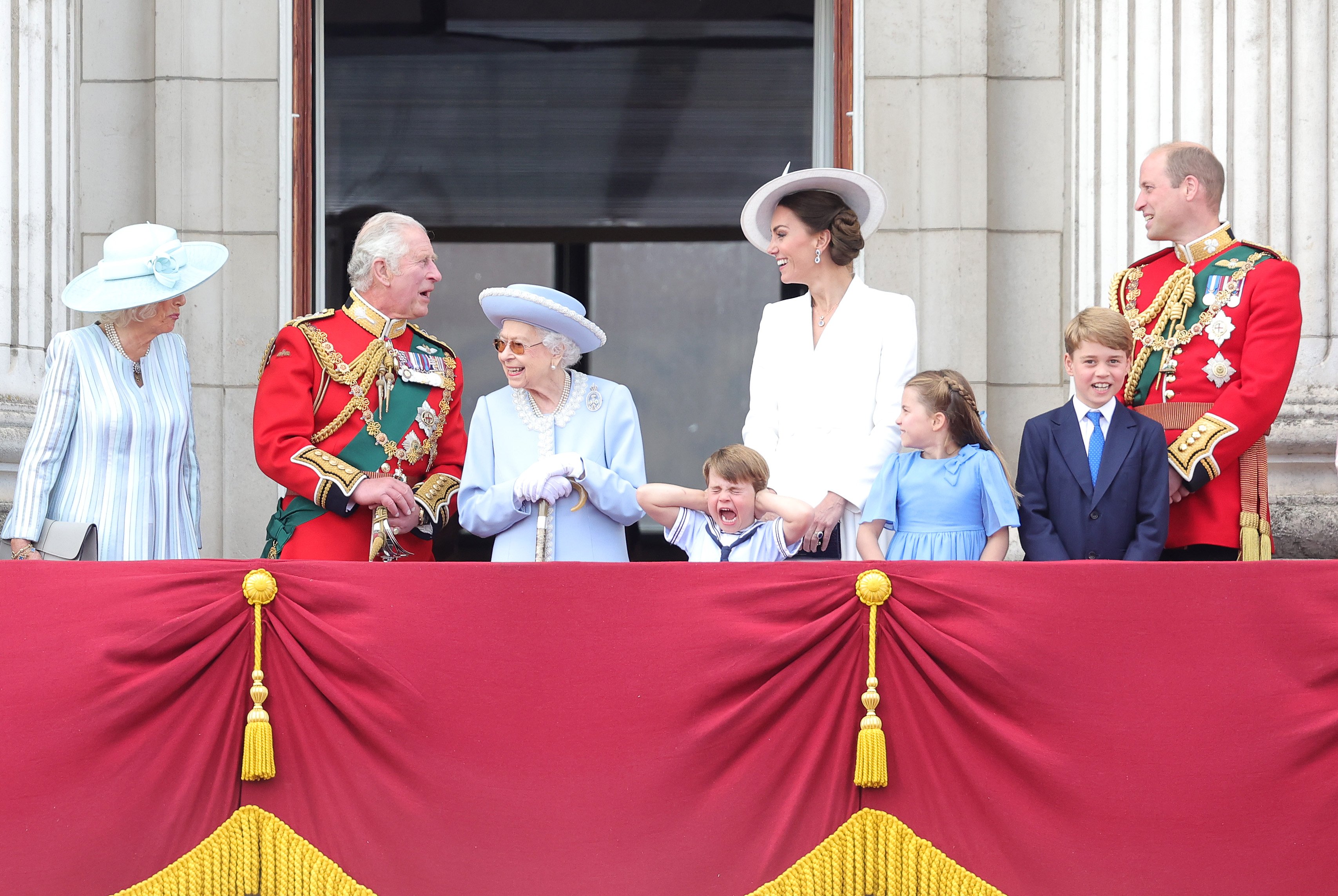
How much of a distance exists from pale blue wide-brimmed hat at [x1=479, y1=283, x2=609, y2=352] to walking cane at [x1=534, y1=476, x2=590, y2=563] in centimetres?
44

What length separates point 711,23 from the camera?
8195 mm

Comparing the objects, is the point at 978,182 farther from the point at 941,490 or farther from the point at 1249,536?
the point at 941,490

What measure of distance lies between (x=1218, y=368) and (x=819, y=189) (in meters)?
1.31

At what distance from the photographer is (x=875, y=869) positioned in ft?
11.1

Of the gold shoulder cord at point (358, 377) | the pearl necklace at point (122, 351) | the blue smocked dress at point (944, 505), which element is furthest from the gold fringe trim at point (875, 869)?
the pearl necklace at point (122, 351)

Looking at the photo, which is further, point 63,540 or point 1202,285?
point 1202,285

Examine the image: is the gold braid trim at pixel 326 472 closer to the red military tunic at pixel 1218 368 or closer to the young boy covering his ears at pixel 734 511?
the young boy covering his ears at pixel 734 511

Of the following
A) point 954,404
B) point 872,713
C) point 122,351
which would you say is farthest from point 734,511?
point 122,351

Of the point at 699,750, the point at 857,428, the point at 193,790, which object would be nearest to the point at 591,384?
the point at 857,428

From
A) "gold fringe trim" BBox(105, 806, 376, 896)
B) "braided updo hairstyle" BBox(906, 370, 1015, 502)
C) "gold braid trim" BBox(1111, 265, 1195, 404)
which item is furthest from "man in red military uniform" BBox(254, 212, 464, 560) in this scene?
"gold braid trim" BBox(1111, 265, 1195, 404)

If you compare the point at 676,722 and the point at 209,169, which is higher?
the point at 209,169

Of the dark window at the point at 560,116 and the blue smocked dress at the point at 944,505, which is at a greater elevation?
the dark window at the point at 560,116

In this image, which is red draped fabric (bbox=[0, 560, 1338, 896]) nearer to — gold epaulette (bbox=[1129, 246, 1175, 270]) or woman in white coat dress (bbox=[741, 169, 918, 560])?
woman in white coat dress (bbox=[741, 169, 918, 560])

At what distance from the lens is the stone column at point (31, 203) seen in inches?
220
